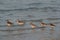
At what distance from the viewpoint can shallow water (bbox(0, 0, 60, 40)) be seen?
1269 cm

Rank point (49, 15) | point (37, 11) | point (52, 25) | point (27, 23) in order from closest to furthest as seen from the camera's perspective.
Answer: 1. point (52, 25)
2. point (27, 23)
3. point (49, 15)
4. point (37, 11)

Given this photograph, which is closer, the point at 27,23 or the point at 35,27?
the point at 35,27

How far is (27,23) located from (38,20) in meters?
1.05

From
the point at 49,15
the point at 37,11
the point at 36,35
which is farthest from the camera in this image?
the point at 37,11

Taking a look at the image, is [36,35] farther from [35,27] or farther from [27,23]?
[27,23]

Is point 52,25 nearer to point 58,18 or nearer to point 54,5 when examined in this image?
point 58,18

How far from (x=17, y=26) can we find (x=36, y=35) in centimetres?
210

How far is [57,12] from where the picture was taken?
1861cm

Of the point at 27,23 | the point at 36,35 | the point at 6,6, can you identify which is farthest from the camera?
the point at 6,6

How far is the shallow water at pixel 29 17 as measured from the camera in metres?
12.7

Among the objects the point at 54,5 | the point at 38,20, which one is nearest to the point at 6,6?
the point at 54,5

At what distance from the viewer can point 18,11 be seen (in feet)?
61.3

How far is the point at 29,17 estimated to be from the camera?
54.9ft

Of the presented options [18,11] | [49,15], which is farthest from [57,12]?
[18,11]
